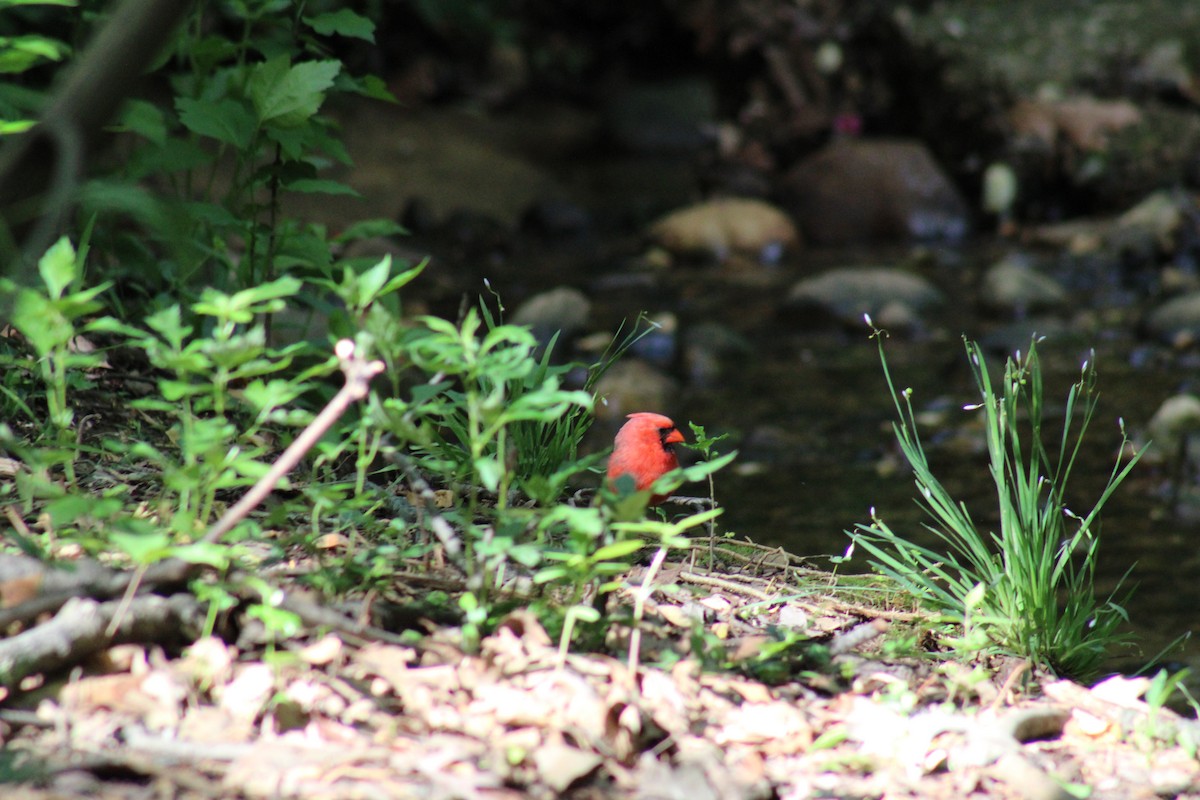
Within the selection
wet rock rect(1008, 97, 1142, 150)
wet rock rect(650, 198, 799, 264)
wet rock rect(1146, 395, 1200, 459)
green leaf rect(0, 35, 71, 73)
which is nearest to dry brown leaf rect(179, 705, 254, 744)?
green leaf rect(0, 35, 71, 73)

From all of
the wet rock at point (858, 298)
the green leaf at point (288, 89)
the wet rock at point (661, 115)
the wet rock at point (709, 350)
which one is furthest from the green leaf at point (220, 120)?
the wet rock at point (661, 115)

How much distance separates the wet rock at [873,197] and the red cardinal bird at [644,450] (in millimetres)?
6053

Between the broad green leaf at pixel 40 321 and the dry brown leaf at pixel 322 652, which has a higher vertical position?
the broad green leaf at pixel 40 321

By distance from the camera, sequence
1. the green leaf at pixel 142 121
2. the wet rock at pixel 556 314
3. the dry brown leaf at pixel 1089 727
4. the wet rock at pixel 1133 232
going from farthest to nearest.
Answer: the wet rock at pixel 1133 232 < the wet rock at pixel 556 314 < the green leaf at pixel 142 121 < the dry brown leaf at pixel 1089 727

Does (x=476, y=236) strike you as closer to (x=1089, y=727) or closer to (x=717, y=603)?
(x=717, y=603)

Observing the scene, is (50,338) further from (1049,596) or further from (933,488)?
(1049,596)

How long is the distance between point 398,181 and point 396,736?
26.9ft

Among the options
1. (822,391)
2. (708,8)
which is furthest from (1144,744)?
(708,8)

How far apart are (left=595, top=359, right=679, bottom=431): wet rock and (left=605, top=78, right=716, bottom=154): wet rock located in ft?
21.2

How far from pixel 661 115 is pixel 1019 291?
616cm

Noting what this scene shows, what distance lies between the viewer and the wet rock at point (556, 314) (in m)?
5.98

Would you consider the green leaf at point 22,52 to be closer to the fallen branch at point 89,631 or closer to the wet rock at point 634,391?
the fallen branch at point 89,631

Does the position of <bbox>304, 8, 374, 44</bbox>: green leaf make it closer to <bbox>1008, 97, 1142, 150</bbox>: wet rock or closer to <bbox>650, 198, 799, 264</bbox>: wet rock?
<bbox>650, 198, 799, 264</bbox>: wet rock

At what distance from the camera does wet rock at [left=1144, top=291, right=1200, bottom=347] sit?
227 inches
